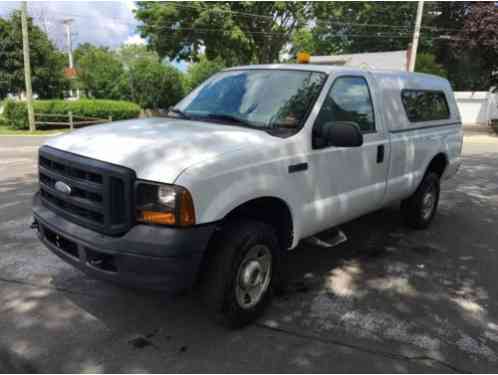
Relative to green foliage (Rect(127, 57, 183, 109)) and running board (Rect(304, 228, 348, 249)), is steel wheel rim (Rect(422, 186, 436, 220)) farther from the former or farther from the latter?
green foliage (Rect(127, 57, 183, 109))

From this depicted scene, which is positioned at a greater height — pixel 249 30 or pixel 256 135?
pixel 249 30

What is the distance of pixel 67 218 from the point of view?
3.04 meters

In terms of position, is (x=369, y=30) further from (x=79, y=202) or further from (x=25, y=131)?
(x=79, y=202)

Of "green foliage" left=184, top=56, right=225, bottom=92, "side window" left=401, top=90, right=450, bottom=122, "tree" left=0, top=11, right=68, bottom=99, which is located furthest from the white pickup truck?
"green foliage" left=184, top=56, right=225, bottom=92

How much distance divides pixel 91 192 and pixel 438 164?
182 inches

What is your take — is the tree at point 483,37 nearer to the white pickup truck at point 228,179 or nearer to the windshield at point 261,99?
the white pickup truck at point 228,179

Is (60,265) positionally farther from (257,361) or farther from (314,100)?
(314,100)

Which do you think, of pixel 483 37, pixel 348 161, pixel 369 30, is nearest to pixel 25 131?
pixel 348 161

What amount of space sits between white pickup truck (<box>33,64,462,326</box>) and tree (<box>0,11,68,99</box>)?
25.5 meters

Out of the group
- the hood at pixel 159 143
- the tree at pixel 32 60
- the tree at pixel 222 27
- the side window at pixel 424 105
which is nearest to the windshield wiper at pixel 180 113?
the hood at pixel 159 143

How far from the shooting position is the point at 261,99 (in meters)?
3.73

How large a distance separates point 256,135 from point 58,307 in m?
2.09

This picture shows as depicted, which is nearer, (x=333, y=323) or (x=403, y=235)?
(x=333, y=323)

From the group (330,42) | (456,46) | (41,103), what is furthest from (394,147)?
(330,42)
